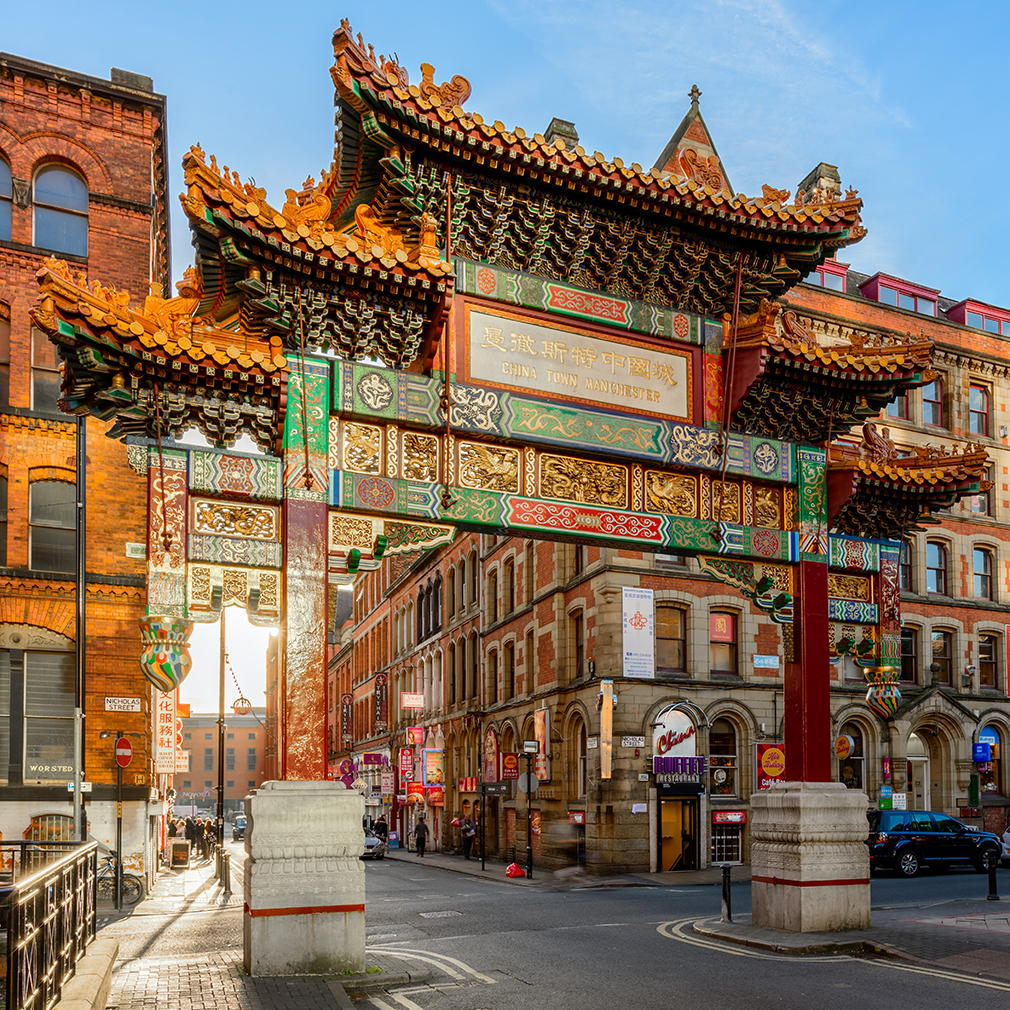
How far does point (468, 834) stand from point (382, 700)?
2557 cm

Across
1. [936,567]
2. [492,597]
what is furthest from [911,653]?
[492,597]

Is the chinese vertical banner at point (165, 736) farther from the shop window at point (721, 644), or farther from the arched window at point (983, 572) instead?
the arched window at point (983, 572)

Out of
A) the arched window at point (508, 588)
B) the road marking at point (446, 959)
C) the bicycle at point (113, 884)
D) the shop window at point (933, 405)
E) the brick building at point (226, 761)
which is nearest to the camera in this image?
the road marking at point (446, 959)

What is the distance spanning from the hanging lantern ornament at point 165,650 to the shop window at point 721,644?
23443mm

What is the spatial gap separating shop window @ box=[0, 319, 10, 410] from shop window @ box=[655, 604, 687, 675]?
19397 millimetres

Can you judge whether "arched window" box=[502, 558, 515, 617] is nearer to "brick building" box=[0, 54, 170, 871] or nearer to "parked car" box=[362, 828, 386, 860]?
"parked car" box=[362, 828, 386, 860]

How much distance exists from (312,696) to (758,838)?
7162 mm

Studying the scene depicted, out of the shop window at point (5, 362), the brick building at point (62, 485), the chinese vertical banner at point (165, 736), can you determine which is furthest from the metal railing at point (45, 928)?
the chinese vertical banner at point (165, 736)

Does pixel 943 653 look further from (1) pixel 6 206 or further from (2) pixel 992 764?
(1) pixel 6 206

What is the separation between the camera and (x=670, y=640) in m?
32.0

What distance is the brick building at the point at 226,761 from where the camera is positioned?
13712cm

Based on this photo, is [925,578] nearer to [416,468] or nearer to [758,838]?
[758,838]

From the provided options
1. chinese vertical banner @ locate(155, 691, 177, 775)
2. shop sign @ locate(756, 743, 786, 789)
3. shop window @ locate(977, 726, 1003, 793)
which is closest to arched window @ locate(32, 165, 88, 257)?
chinese vertical banner @ locate(155, 691, 177, 775)

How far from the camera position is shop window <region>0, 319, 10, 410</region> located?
83.1ft
